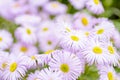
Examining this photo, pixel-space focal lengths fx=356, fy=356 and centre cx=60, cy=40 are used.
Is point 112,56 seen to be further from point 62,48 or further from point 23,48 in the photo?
point 23,48

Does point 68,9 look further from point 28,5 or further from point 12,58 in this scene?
point 12,58

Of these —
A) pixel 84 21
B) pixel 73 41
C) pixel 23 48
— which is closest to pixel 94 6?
pixel 84 21

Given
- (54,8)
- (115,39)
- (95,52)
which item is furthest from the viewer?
(54,8)

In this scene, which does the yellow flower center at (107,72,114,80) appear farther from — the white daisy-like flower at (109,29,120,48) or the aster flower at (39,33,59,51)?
the aster flower at (39,33,59,51)

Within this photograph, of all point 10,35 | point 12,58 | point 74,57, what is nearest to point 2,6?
point 10,35

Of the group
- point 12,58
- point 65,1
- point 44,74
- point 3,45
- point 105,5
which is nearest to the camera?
point 44,74

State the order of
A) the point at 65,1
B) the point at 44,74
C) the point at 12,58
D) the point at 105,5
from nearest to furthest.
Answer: the point at 44,74
the point at 12,58
the point at 105,5
the point at 65,1
